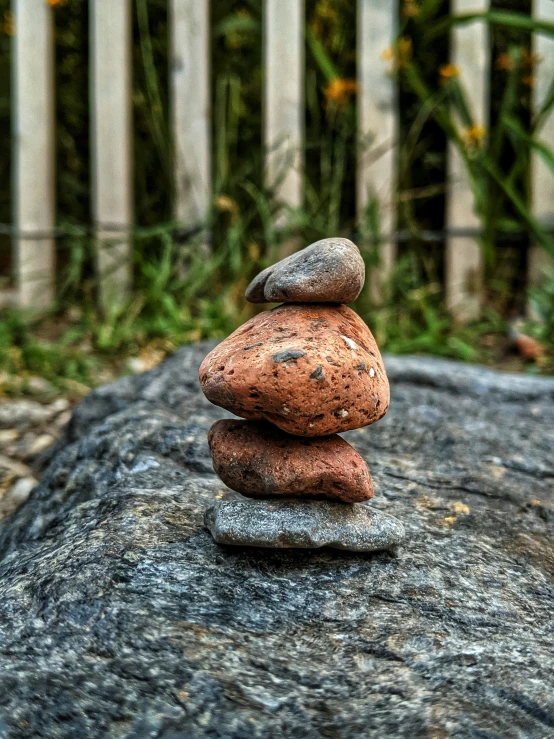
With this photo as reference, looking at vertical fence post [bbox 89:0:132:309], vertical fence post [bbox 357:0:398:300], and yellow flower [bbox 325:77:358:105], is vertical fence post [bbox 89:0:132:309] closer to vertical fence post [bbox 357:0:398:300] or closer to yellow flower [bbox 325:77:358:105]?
yellow flower [bbox 325:77:358:105]

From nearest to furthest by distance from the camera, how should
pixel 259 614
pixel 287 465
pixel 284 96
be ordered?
pixel 259 614, pixel 287 465, pixel 284 96

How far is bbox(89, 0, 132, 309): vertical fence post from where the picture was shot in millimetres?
3943

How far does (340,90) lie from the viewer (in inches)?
157

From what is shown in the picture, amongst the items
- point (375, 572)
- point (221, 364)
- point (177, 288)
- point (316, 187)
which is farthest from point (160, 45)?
point (375, 572)

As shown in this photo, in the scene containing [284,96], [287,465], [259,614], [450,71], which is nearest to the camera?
[259,614]

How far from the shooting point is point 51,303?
4.16 metres

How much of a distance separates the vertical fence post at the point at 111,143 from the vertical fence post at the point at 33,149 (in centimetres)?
25

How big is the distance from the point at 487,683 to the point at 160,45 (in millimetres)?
4186

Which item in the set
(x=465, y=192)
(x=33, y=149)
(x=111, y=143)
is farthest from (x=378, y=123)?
(x=33, y=149)

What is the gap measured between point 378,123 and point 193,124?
3.24 feet

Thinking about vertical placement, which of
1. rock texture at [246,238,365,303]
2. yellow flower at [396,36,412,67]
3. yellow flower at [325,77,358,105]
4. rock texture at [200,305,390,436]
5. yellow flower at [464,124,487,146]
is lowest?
rock texture at [200,305,390,436]

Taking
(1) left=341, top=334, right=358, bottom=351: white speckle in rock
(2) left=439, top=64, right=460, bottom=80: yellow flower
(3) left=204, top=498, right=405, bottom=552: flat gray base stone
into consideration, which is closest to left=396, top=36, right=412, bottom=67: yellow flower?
(2) left=439, top=64, right=460, bottom=80: yellow flower

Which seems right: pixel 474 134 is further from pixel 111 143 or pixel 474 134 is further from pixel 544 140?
pixel 111 143

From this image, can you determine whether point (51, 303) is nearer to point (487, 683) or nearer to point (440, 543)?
point (440, 543)
